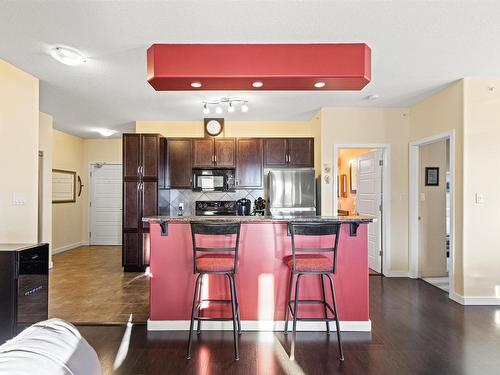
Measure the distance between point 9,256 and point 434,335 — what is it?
3643 mm

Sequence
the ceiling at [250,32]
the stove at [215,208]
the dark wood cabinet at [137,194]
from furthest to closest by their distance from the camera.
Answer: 1. the stove at [215,208]
2. the dark wood cabinet at [137,194]
3. the ceiling at [250,32]

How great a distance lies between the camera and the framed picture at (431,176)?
454cm

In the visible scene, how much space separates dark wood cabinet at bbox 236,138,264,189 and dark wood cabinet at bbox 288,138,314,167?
0.50 metres

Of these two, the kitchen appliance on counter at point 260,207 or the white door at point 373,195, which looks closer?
the white door at point 373,195

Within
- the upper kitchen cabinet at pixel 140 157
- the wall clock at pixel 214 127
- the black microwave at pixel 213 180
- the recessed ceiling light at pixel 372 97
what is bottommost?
the black microwave at pixel 213 180

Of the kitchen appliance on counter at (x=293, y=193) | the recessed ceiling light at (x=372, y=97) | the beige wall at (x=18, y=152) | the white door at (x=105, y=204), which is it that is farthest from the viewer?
the white door at (x=105, y=204)

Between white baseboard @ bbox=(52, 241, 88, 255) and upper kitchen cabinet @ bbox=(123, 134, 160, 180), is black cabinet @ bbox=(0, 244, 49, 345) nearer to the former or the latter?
upper kitchen cabinet @ bbox=(123, 134, 160, 180)

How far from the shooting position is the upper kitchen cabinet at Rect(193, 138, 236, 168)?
17.1 ft

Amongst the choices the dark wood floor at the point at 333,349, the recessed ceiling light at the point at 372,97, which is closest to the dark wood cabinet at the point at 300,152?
the recessed ceiling light at the point at 372,97

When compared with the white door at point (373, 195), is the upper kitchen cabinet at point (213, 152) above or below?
above

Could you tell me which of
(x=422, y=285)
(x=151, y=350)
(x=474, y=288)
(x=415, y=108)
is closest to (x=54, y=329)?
(x=151, y=350)

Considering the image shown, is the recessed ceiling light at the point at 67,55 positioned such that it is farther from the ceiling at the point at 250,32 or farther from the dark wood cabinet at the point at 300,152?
the dark wood cabinet at the point at 300,152

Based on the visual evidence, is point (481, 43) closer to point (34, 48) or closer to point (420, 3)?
point (420, 3)

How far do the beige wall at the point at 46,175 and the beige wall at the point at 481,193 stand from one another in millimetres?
6029
